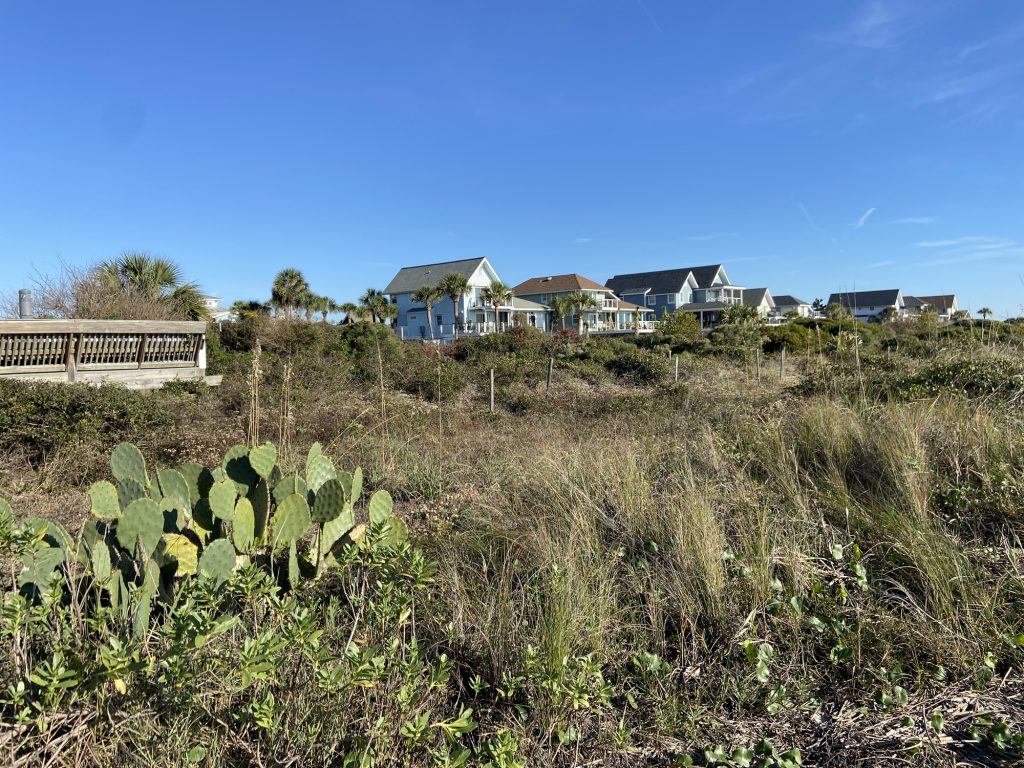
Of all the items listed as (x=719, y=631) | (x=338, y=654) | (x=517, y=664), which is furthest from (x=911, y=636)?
(x=338, y=654)

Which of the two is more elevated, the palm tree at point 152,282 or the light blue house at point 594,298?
the light blue house at point 594,298

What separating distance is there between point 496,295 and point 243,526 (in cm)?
4640

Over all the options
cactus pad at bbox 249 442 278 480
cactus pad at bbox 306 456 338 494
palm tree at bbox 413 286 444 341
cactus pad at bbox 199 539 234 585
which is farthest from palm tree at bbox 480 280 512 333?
cactus pad at bbox 199 539 234 585

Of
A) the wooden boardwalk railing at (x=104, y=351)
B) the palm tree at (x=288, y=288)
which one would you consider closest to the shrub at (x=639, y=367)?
the wooden boardwalk railing at (x=104, y=351)

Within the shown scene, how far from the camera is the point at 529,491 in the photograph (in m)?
4.56

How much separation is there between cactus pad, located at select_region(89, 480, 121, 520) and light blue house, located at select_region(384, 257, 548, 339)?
4718 cm

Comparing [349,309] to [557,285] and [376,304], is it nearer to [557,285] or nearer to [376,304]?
[376,304]

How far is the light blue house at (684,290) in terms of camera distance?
67312 millimetres

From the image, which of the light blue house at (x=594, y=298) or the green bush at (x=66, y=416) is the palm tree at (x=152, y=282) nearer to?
the green bush at (x=66, y=416)

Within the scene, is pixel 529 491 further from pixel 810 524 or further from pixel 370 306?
pixel 370 306

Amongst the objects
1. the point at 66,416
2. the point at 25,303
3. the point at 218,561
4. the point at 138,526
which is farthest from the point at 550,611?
the point at 25,303

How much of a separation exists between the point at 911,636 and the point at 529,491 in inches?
93.5

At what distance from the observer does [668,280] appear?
68.7 meters

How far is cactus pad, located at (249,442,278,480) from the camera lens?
347cm
